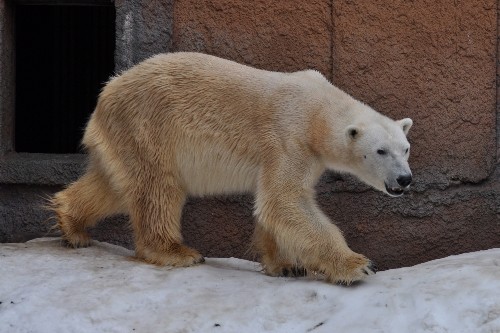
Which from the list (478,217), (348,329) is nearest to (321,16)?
(478,217)

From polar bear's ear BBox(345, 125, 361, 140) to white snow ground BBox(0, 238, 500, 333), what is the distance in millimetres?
639

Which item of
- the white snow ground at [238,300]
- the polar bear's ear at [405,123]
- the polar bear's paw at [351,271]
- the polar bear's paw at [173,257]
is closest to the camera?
the white snow ground at [238,300]

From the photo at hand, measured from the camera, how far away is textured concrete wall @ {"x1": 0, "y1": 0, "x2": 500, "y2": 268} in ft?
15.6

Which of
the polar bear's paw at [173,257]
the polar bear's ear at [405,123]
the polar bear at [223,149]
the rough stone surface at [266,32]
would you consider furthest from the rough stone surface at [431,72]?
the polar bear's paw at [173,257]

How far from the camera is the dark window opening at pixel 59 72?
7.36 m

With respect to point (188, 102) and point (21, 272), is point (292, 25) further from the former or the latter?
point (21, 272)

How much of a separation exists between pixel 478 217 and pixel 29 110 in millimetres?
4330

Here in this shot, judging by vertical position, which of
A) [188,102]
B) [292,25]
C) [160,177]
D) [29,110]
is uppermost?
[292,25]

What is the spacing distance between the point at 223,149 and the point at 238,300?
0.92m

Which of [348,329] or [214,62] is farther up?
[214,62]

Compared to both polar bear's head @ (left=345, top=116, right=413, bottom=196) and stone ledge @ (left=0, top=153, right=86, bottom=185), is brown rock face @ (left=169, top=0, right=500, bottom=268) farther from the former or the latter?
stone ledge @ (left=0, top=153, right=86, bottom=185)

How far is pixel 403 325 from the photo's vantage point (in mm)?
3246

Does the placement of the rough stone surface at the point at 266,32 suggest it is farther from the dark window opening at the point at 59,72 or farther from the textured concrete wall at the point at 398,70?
the dark window opening at the point at 59,72

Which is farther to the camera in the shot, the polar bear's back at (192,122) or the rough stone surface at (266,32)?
the rough stone surface at (266,32)
